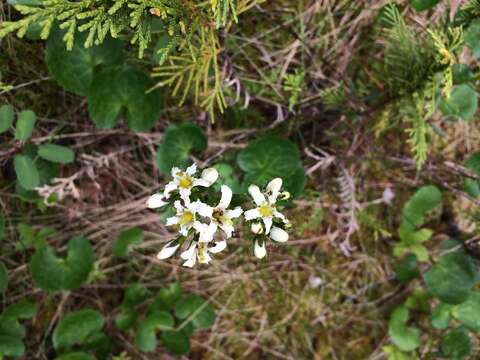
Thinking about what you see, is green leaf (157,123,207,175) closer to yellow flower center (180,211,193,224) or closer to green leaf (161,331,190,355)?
yellow flower center (180,211,193,224)

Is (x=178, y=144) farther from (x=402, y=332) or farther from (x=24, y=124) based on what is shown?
(x=402, y=332)

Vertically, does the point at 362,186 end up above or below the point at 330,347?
above

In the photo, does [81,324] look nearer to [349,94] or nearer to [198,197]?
[198,197]

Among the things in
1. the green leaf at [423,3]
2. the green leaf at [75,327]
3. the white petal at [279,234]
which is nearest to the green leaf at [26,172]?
the green leaf at [75,327]

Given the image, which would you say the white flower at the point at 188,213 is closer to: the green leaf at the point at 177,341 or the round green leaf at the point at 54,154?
the round green leaf at the point at 54,154

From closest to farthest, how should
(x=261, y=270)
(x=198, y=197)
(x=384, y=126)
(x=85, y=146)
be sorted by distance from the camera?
(x=198, y=197), (x=384, y=126), (x=85, y=146), (x=261, y=270)

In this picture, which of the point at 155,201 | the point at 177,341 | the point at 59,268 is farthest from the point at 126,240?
the point at 155,201

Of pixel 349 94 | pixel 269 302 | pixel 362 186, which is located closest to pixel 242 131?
pixel 349 94

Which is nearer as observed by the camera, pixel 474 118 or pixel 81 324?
pixel 81 324
